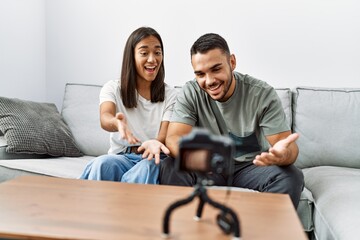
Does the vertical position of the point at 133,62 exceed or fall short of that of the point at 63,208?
it exceeds it

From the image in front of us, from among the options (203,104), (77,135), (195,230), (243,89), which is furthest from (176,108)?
(195,230)

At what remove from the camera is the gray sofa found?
4.85 feet

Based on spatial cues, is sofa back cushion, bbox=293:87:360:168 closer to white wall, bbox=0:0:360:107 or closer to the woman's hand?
white wall, bbox=0:0:360:107

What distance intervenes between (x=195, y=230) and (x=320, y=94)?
146 centimetres

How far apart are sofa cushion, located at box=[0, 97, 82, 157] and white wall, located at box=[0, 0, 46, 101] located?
0.40 meters

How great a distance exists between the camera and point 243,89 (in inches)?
66.6

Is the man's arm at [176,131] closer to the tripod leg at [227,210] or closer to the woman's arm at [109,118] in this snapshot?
the woman's arm at [109,118]

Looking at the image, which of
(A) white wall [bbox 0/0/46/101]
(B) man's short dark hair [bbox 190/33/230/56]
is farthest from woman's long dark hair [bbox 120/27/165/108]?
(A) white wall [bbox 0/0/46/101]

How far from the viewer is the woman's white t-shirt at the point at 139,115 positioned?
71.8 inches

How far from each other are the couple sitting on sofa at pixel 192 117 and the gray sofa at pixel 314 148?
0.15 m

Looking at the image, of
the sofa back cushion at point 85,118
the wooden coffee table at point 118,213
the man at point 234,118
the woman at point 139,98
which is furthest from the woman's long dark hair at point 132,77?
the wooden coffee table at point 118,213

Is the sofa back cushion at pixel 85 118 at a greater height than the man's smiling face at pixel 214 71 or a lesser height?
lesser

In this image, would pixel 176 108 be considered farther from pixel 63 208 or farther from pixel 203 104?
pixel 63 208

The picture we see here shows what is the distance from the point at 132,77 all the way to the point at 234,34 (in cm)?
83
